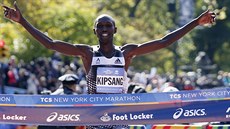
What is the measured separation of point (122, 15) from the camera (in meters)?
55.3

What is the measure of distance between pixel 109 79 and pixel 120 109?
417 millimetres

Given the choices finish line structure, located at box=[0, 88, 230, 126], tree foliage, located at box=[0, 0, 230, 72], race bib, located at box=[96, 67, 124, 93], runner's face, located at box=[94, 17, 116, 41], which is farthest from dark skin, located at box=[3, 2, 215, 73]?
tree foliage, located at box=[0, 0, 230, 72]

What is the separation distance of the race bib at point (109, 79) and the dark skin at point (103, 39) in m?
0.15

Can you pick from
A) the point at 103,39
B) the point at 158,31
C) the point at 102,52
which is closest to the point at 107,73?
the point at 102,52

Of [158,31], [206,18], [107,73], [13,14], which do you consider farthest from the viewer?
[158,31]

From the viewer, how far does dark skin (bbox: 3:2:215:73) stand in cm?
798

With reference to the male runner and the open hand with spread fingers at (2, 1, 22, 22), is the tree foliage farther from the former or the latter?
the open hand with spread fingers at (2, 1, 22, 22)

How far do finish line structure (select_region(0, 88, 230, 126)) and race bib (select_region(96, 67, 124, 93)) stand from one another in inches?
11.9

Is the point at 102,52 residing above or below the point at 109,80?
above

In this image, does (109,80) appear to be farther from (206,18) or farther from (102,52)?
(206,18)

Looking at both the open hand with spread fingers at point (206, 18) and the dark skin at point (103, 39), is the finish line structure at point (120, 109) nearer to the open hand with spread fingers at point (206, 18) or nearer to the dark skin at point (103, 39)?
the dark skin at point (103, 39)

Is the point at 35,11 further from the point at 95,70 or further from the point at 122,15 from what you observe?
the point at 122,15

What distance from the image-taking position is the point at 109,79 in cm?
803

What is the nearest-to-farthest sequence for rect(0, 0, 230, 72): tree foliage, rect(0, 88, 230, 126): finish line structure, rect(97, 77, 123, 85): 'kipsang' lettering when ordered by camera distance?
1. rect(0, 88, 230, 126): finish line structure
2. rect(97, 77, 123, 85): 'kipsang' lettering
3. rect(0, 0, 230, 72): tree foliage
